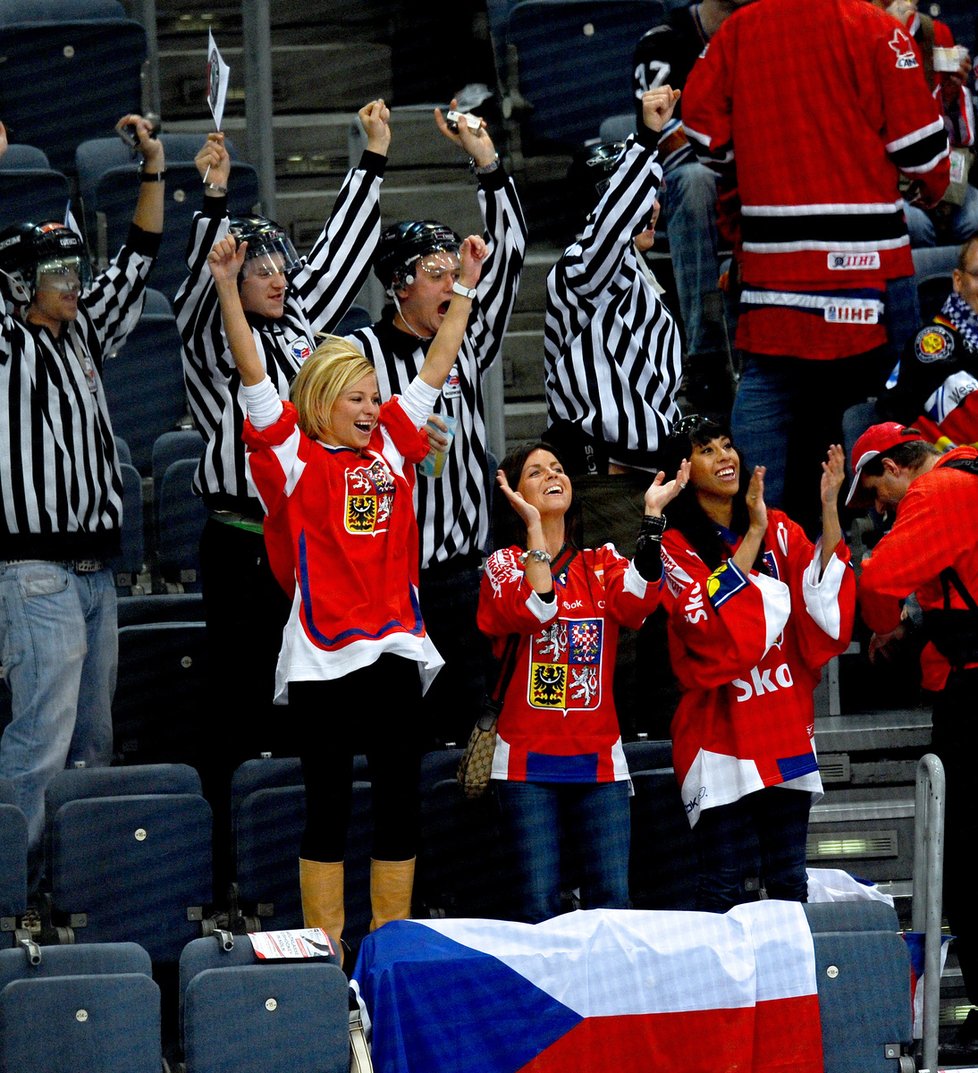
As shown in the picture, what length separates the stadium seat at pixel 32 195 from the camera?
6785 mm

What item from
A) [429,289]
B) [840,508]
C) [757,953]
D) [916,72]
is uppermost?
[916,72]

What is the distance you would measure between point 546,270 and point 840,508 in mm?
1498

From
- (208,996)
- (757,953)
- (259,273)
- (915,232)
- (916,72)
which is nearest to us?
(208,996)

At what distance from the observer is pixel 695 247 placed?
6.59 metres

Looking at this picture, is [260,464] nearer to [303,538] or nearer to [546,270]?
[303,538]

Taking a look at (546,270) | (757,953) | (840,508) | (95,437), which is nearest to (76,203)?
(546,270)

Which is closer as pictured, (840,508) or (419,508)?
(419,508)

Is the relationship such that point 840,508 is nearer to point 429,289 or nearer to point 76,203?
point 429,289

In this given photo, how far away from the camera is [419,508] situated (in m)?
5.36

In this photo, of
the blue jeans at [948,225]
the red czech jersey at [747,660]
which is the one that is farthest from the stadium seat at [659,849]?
the blue jeans at [948,225]

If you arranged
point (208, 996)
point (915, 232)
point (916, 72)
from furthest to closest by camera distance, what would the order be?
point (915, 232) < point (916, 72) < point (208, 996)

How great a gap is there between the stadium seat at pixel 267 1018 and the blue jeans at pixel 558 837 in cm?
66

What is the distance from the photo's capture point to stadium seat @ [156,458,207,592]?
19.6 ft

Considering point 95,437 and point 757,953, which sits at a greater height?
point 95,437
